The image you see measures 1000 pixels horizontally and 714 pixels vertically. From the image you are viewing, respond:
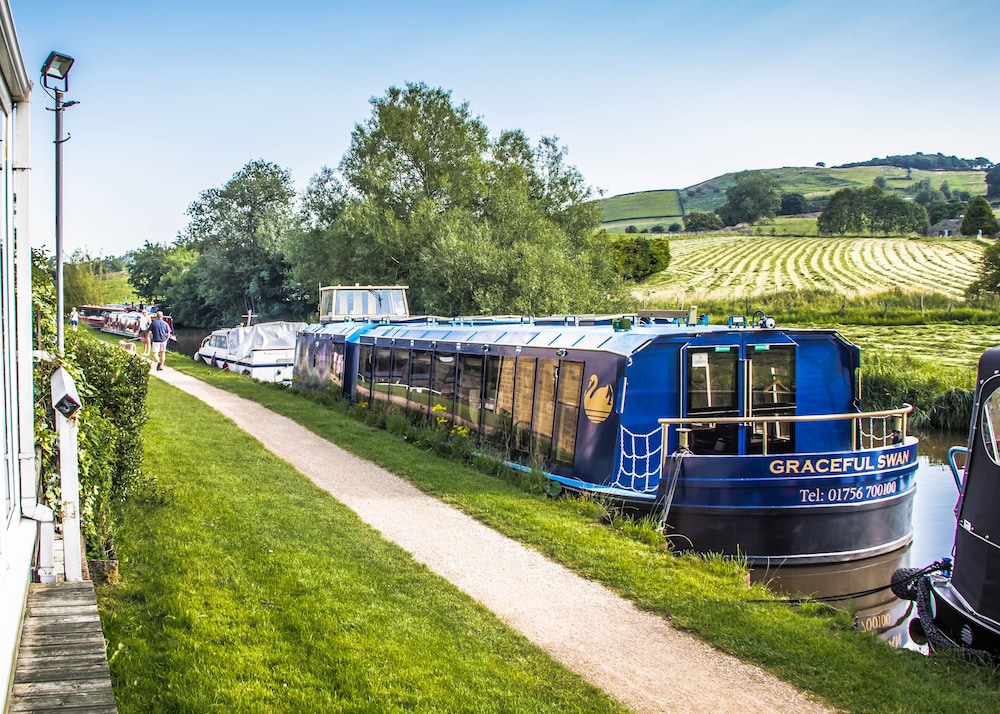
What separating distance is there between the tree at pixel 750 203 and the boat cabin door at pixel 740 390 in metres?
109

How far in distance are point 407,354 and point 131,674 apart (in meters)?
13.4

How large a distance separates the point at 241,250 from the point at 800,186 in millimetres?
117829

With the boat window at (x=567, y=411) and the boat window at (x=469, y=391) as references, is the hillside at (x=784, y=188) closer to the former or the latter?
the boat window at (x=469, y=391)

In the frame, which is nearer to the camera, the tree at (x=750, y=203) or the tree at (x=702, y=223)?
the tree at (x=702, y=223)

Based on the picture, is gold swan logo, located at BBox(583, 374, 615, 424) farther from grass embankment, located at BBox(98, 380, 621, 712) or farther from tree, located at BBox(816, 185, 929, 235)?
tree, located at BBox(816, 185, 929, 235)

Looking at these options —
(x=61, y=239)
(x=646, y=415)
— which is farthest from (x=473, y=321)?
(x=61, y=239)

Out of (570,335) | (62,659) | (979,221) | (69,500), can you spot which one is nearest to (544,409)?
(570,335)

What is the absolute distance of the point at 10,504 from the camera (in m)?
4.46

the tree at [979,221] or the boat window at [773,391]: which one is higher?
the tree at [979,221]

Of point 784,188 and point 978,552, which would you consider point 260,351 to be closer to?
point 978,552

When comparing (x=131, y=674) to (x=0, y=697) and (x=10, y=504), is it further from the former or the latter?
(x=0, y=697)

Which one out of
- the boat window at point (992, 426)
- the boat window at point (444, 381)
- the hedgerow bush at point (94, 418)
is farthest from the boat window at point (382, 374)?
the boat window at point (992, 426)

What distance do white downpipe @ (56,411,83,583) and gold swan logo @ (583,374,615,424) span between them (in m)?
7.15

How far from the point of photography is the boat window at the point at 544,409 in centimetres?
1273
